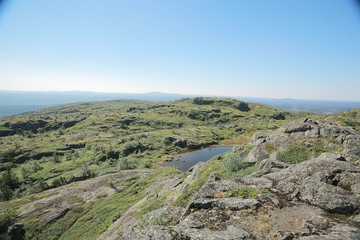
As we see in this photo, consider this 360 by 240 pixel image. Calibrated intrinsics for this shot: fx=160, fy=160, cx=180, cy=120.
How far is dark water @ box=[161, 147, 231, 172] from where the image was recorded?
107825 mm

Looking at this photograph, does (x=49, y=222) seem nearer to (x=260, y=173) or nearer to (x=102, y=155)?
(x=260, y=173)

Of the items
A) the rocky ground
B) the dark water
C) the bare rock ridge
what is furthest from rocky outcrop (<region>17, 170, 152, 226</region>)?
the bare rock ridge

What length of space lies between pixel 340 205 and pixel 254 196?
5.91m

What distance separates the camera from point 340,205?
12055 mm

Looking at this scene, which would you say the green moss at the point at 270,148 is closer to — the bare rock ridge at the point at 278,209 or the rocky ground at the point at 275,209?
the rocky ground at the point at 275,209

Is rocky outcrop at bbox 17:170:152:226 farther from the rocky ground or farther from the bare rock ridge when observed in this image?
the bare rock ridge

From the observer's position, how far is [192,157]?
12169 centimetres

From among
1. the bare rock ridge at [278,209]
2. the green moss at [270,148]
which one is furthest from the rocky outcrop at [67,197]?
the green moss at [270,148]

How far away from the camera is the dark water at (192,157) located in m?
108

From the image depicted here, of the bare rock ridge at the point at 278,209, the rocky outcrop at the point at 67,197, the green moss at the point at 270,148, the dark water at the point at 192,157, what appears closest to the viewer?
the bare rock ridge at the point at 278,209

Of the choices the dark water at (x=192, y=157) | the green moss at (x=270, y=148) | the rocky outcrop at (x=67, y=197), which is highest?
the green moss at (x=270, y=148)

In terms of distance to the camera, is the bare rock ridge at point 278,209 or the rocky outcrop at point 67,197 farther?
the rocky outcrop at point 67,197

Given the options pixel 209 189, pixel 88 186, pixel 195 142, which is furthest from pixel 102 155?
pixel 209 189


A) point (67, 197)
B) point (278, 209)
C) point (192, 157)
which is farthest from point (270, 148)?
point (192, 157)
